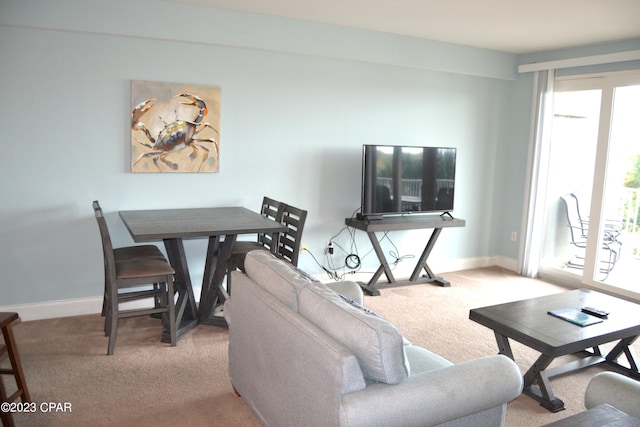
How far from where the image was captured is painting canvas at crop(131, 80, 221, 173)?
3949 mm

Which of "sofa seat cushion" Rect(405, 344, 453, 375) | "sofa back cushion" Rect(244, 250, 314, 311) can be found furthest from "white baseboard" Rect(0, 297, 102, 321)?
"sofa seat cushion" Rect(405, 344, 453, 375)

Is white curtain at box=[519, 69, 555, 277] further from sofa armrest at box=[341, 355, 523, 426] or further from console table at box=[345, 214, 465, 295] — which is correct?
sofa armrest at box=[341, 355, 523, 426]

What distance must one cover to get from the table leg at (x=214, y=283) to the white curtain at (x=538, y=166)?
3535mm

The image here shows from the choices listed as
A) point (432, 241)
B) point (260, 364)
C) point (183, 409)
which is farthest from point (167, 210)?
point (432, 241)

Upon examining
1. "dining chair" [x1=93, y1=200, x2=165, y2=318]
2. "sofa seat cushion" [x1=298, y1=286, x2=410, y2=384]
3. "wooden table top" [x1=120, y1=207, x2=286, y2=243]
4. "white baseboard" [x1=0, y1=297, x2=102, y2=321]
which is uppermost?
"wooden table top" [x1=120, y1=207, x2=286, y2=243]

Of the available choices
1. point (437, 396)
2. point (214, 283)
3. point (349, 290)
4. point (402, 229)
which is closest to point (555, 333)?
point (349, 290)

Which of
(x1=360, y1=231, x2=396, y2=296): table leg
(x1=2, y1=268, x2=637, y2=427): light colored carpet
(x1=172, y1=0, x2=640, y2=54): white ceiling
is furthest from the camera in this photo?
(x1=360, y1=231, x2=396, y2=296): table leg

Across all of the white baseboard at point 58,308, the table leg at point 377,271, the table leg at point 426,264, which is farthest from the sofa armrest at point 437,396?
the table leg at point 426,264

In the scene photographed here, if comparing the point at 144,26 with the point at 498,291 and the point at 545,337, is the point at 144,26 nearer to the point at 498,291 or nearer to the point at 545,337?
the point at 545,337

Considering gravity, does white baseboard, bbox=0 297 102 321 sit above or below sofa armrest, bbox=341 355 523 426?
below

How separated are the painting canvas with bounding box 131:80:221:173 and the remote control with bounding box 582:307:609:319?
9.78 ft

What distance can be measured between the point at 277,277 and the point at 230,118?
234cm

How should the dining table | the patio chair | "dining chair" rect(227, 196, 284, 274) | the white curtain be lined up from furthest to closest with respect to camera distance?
1. the white curtain
2. the patio chair
3. "dining chair" rect(227, 196, 284, 274)
4. the dining table

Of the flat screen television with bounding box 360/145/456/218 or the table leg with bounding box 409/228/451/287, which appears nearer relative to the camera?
the flat screen television with bounding box 360/145/456/218
